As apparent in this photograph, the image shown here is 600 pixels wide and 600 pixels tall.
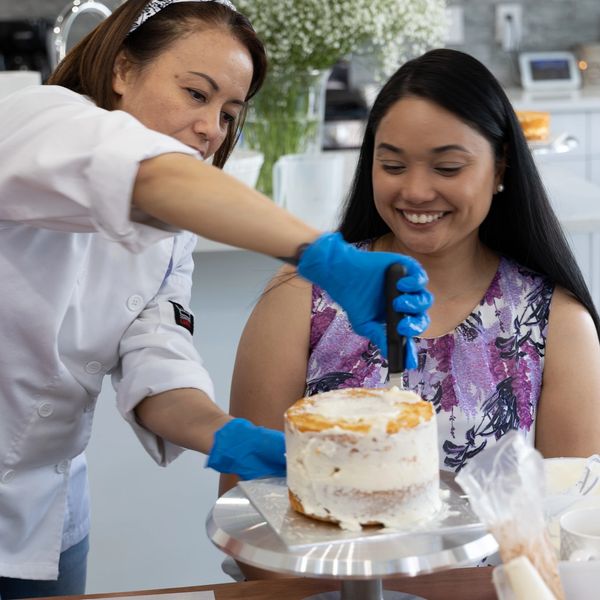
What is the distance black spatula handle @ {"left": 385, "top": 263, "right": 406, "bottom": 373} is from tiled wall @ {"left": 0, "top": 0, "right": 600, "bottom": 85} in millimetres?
4388

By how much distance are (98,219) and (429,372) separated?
81 cm

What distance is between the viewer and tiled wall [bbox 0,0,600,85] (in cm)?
521

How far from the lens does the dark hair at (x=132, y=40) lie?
1.45m

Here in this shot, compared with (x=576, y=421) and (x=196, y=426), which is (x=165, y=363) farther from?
(x=576, y=421)

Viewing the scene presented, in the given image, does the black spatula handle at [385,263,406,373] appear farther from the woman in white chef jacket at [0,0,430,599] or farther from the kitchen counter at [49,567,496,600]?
the kitchen counter at [49,567,496,600]

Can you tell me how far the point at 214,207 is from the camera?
0.98 metres

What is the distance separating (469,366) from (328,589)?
607 millimetres

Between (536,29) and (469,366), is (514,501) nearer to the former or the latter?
(469,366)

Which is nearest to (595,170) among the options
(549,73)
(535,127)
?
(549,73)

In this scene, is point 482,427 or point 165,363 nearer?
point 165,363

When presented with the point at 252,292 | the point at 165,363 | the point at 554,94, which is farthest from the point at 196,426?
the point at 554,94

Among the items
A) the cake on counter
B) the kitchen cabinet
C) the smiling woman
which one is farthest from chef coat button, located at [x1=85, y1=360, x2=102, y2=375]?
the kitchen cabinet

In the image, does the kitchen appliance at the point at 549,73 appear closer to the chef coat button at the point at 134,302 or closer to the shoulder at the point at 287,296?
the shoulder at the point at 287,296

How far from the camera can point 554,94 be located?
4.93 m
